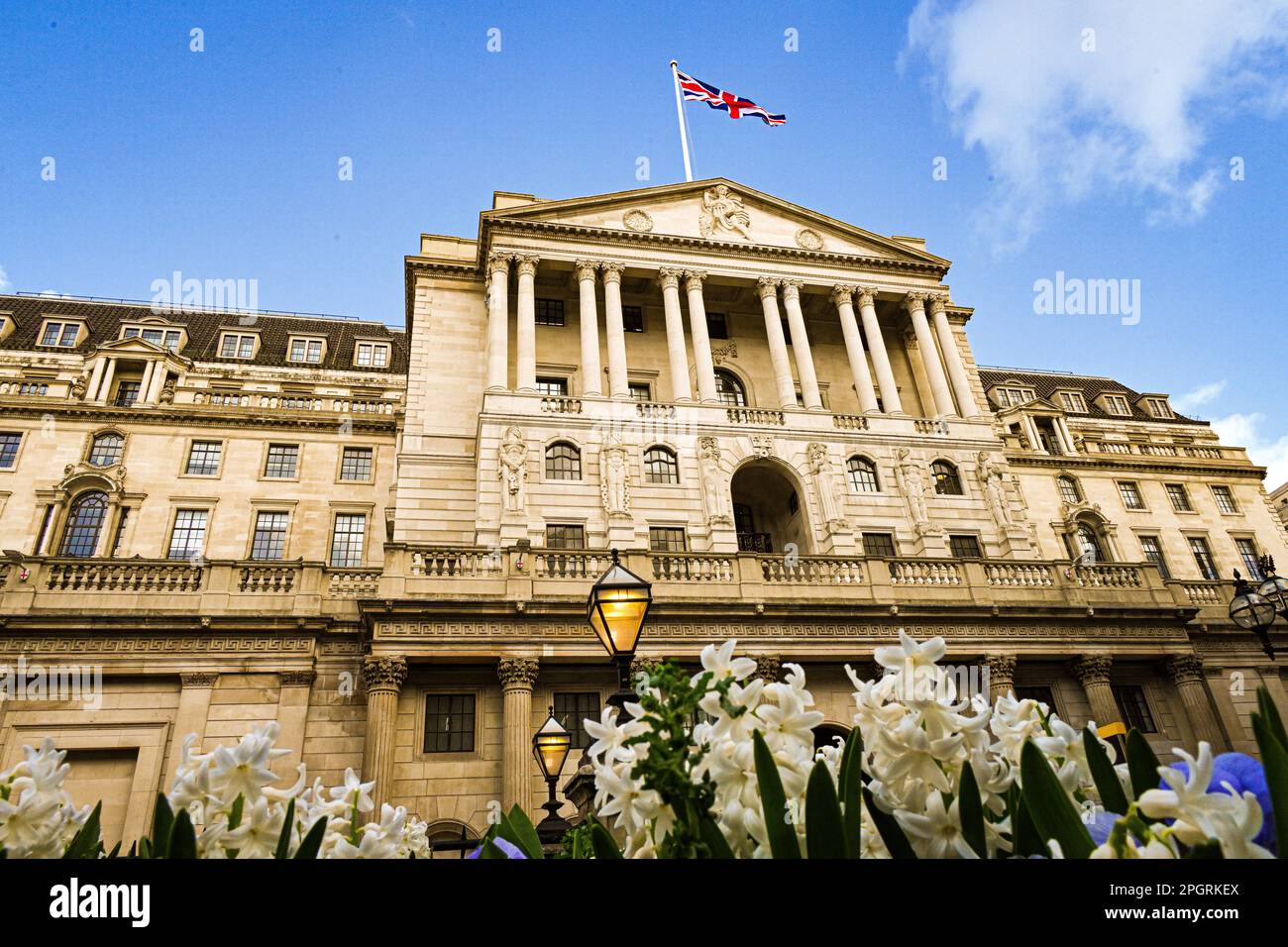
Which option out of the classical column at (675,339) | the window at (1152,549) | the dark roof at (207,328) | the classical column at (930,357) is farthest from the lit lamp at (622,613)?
the window at (1152,549)

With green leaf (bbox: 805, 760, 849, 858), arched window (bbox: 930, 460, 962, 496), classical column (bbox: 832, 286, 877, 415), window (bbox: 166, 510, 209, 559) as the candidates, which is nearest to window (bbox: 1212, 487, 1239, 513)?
arched window (bbox: 930, 460, 962, 496)

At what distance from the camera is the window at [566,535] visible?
2547 centimetres

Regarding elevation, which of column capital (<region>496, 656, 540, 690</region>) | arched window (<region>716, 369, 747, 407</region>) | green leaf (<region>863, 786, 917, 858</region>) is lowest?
green leaf (<region>863, 786, 917, 858</region>)

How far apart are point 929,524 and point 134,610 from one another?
26.0m

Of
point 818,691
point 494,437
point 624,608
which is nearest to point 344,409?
point 494,437

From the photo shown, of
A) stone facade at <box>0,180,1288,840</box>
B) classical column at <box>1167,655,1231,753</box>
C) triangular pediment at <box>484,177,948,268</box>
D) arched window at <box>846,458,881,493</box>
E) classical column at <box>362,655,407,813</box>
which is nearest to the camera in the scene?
classical column at <box>362,655,407,813</box>

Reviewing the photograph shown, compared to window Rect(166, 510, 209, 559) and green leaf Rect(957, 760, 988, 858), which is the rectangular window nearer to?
green leaf Rect(957, 760, 988, 858)

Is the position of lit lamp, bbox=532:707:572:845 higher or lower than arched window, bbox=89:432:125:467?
lower

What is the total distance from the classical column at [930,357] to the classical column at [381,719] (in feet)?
81.2

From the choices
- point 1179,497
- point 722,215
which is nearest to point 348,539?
point 722,215

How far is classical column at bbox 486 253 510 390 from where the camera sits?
28516 millimetres

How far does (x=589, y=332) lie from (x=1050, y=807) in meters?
29.2

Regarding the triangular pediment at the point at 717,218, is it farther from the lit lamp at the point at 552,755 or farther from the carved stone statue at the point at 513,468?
the lit lamp at the point at 552,755

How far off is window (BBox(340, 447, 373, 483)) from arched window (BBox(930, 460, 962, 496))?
93.8 ft
